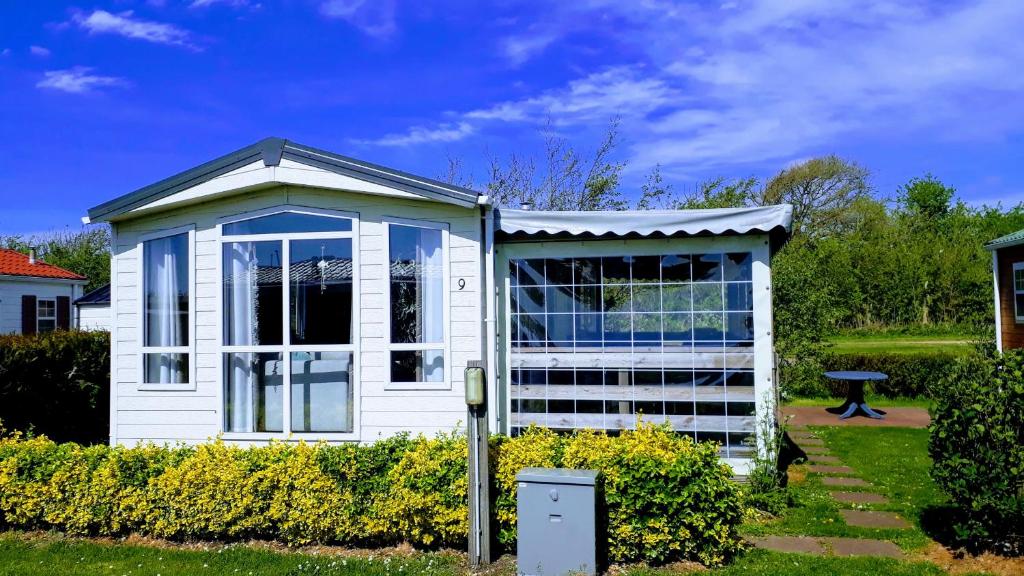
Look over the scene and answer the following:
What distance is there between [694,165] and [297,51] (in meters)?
13.9

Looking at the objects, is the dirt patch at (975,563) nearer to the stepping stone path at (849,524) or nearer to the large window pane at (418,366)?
the stepping stone path at (849,524)

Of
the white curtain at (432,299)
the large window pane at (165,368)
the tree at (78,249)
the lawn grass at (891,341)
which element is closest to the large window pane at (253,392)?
the large window pane at (165,368)

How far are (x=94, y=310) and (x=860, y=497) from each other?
22.7 m

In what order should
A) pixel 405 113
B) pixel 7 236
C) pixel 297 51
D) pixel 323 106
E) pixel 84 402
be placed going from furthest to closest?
1. pixel 7 236
2. pixel 405 113
3. pixel 323 106
4. pixel 297 51
5. pixel 84 402

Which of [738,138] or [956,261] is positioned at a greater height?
[738,138]

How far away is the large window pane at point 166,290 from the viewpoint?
730cm

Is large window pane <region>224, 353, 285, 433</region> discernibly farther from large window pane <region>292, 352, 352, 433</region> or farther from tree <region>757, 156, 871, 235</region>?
tree <region>757, 156, 871, 235</region>

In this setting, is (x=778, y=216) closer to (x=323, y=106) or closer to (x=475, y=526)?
(x=475, y=526)

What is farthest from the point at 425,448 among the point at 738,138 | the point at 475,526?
the point at 738,138

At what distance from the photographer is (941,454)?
Answer: 5.03m

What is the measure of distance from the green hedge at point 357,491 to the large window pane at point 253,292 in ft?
4.52

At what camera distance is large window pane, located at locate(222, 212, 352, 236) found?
23.0ft

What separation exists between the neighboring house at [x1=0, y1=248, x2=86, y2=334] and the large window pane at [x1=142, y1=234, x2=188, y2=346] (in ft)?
56.1

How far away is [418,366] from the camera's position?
6.82 meters
